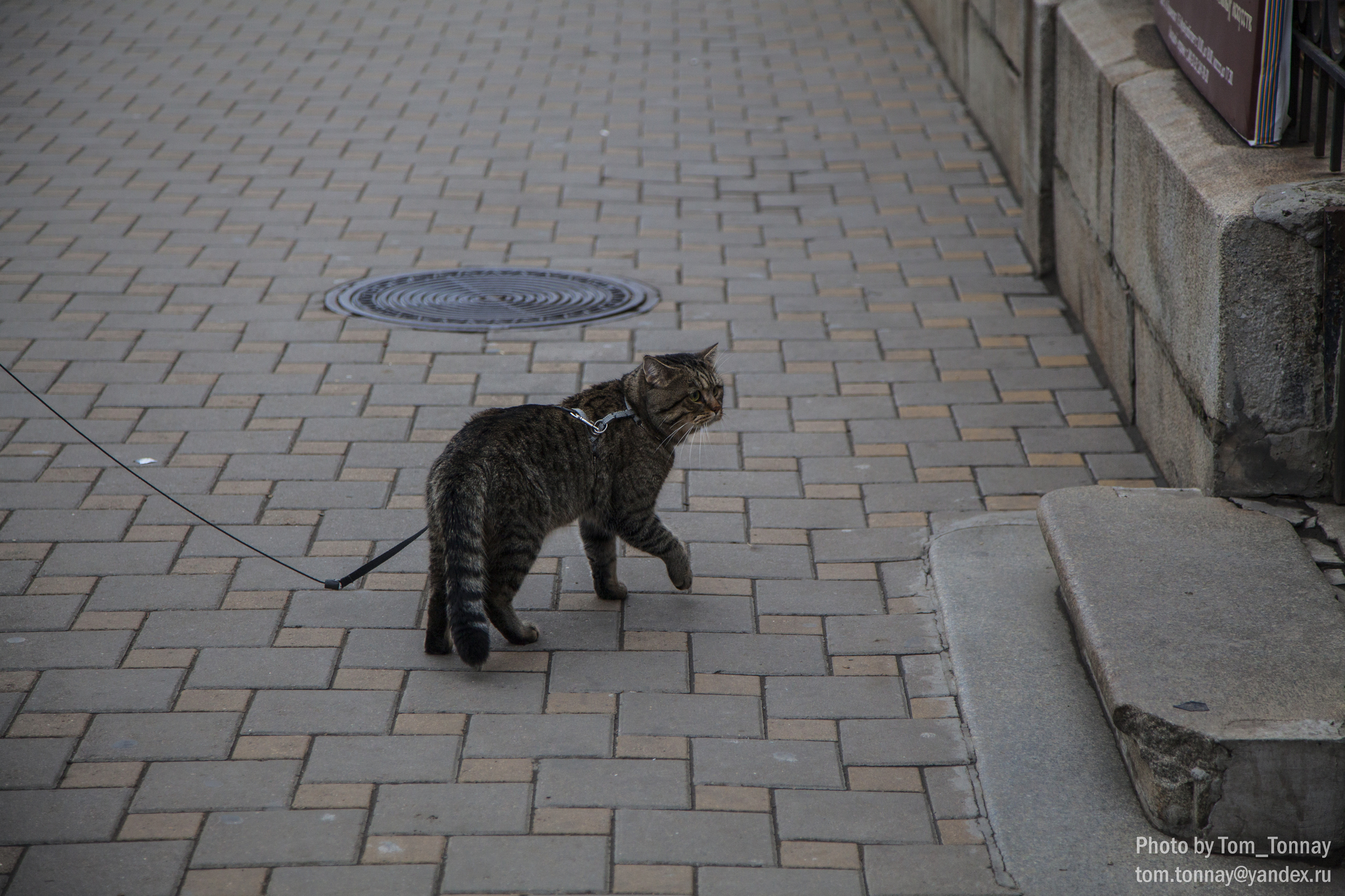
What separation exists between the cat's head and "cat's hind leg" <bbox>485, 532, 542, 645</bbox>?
649 mm

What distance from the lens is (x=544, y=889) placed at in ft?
10.6

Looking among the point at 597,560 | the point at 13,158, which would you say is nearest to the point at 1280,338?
the point at 597,560

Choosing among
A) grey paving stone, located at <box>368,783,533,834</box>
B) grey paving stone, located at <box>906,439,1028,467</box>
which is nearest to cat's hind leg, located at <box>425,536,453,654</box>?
grey paving stone, located at <box>368,783,533,834</box>

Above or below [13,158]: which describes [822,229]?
below

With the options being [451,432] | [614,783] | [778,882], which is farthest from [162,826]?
[451,432]

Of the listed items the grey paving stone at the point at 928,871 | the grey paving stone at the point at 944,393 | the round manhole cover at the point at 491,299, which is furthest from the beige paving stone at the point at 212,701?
the grey paving stone at the point at 944,393

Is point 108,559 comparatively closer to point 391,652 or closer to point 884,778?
point 391,652

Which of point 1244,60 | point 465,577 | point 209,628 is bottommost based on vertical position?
point 209,628

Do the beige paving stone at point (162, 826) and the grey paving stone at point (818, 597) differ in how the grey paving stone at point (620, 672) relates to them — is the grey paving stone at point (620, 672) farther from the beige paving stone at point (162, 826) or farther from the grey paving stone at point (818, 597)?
the beige paving stone at point (162, 826)

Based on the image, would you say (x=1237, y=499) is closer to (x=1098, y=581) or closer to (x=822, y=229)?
(x=1098, y=581)

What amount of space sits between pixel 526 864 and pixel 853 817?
0.85 metres

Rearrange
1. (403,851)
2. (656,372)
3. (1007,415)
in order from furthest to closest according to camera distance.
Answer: (1007,415) → (656,372) → (403,851)

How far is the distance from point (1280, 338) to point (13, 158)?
308 inches

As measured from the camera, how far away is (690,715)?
13.0 feet
